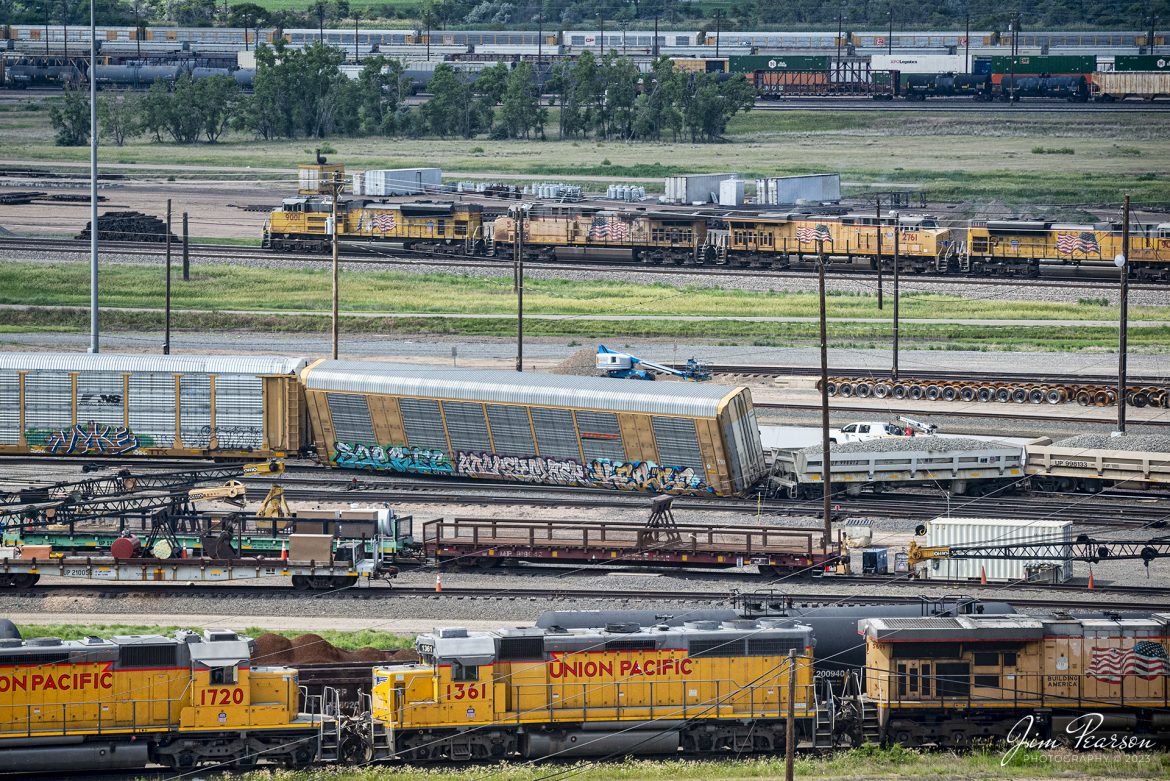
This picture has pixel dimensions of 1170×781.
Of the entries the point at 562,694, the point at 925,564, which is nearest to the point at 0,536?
the point at 562,694

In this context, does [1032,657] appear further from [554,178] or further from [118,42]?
[118,42]

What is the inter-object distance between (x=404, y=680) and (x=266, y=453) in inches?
Result: 926

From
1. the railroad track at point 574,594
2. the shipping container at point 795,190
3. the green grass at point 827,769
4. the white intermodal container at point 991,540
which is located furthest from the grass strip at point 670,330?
the green grass at point 827,769

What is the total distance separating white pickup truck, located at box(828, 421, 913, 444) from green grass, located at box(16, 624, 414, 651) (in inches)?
Result: 765

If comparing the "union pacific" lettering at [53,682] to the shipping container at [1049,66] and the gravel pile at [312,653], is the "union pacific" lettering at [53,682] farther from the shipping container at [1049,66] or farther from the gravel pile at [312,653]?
the shipping container at [1049,66]

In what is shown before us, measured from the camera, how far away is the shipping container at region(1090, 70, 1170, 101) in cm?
15488

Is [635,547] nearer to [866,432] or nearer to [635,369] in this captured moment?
[866,432]

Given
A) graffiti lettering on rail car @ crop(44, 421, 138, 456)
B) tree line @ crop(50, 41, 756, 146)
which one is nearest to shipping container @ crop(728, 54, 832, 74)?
tree line @ crop(50, 41, 756, 146)

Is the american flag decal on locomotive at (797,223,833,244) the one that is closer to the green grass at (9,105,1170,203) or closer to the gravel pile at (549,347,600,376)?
the green grass at (9,105,1170,203)

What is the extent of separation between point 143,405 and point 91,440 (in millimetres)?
1913

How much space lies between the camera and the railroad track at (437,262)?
265ft

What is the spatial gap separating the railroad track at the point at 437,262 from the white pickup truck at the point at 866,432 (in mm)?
31647

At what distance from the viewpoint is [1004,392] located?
5738 cm

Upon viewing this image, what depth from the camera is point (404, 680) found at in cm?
2638
